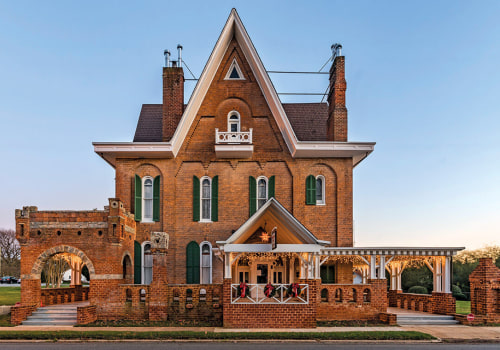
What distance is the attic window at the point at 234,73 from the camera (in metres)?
23.8

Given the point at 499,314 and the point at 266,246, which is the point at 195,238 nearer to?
the point at 266,246

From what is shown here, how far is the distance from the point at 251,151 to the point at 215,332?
1010 cm

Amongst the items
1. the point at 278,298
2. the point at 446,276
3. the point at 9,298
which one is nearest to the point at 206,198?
the point at 278,298

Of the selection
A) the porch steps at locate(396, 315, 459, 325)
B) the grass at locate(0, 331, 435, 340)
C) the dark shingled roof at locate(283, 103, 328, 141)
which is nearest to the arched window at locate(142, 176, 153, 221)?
the grass at locate(0, 331, 435, 340)

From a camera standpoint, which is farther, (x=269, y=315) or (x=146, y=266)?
(x=146, y=266)

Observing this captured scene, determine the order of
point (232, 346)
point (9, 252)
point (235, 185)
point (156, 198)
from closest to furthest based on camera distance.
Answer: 1. point (232, 346)
2. point (156, 198)
3. point (235, 185)
4. point (9, 252)

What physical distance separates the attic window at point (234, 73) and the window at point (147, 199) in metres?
7.08

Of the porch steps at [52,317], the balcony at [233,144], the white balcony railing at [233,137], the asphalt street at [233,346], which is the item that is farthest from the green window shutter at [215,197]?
the asphalt street at [233,346]

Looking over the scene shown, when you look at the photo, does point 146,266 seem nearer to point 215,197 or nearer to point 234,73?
point 215,197

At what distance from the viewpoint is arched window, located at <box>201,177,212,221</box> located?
75.5 feet

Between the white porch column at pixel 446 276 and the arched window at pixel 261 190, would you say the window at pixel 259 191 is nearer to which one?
the arched window at pixel 261 190

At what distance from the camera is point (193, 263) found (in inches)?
879

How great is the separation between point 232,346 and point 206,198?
35.3ft

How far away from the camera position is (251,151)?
73.5 feet
